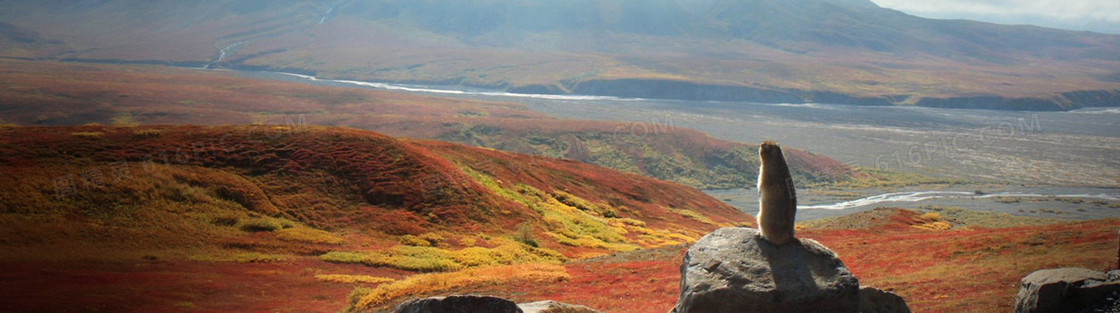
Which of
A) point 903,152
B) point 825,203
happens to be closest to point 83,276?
point 825,203

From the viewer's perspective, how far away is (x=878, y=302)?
12250mm

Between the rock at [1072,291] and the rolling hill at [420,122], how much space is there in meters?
78.0

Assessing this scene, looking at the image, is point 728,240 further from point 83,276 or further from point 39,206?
point 39,206

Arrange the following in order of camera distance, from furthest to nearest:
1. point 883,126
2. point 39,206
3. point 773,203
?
point 883,126 < point 39,206 < point 773,203

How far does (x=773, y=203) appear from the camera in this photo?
1180 cm

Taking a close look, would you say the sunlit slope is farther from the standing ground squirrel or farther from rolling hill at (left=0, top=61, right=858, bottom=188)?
rolling hill at (left=0, top=61, right=858, bottom=188)

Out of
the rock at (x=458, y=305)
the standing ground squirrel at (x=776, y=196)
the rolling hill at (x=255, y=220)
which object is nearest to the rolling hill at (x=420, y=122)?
the rolling hill at (x=255, y=220)

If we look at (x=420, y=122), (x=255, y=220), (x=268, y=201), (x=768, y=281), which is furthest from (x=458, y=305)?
(x=420, y=122)

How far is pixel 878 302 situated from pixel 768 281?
2.40m

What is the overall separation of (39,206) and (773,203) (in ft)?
80.0

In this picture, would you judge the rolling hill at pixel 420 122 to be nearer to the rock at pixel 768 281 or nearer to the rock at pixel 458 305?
the rock at pixel 768 281

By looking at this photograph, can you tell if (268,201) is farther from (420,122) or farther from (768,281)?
(420,122)

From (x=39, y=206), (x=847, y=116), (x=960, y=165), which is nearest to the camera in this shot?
(x=39, y=206)

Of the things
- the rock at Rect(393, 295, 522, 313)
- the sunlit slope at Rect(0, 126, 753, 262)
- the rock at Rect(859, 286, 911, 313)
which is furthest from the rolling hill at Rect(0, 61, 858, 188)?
the rock at Rect(393, 295, 522, 313)
